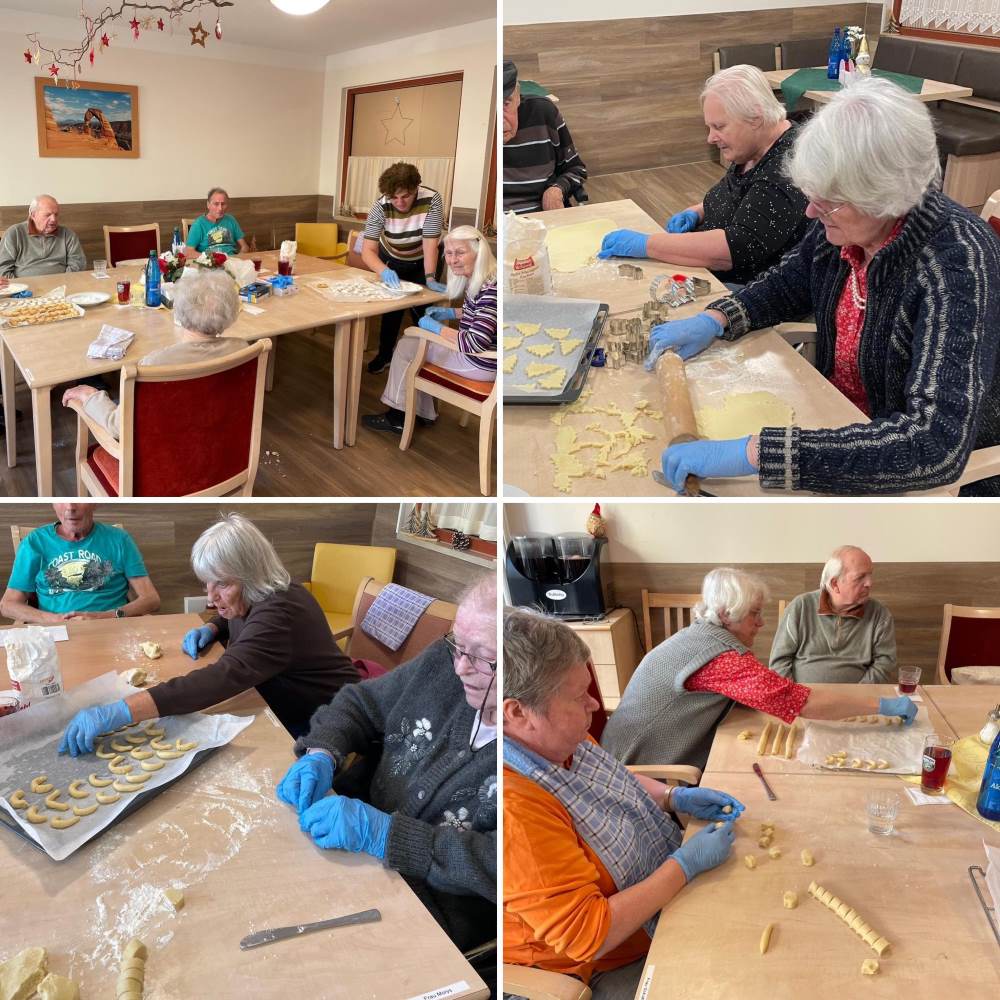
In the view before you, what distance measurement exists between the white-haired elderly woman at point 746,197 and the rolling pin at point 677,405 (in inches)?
24.0

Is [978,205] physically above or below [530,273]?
above

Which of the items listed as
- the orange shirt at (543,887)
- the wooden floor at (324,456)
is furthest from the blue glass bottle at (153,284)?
the orange shirt at (543,887)

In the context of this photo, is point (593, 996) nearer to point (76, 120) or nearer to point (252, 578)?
point (252, 578)

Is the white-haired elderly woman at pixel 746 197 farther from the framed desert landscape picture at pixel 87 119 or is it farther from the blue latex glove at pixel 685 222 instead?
the framed desert landscape picture at pixel 87 119

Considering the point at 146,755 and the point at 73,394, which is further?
the point at 73,394

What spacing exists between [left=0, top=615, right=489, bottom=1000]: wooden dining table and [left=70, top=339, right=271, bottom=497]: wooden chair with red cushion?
1.20 metres

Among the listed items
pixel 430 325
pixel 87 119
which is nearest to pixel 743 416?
pixel 430 325

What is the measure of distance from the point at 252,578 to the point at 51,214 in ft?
9.90

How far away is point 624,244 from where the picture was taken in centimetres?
230

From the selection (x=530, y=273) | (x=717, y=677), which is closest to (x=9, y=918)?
(x=717, y=677)

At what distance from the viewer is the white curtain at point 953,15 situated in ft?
18.0

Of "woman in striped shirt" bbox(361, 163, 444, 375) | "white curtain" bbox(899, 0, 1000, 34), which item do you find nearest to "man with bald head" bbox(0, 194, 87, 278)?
"woman in striped shirt" bbox(361, 163, 444, 375)

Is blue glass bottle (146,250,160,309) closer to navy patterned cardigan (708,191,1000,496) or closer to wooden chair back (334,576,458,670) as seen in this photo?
wooden chair back (334,576,458,670)

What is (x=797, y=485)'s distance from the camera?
134cm
